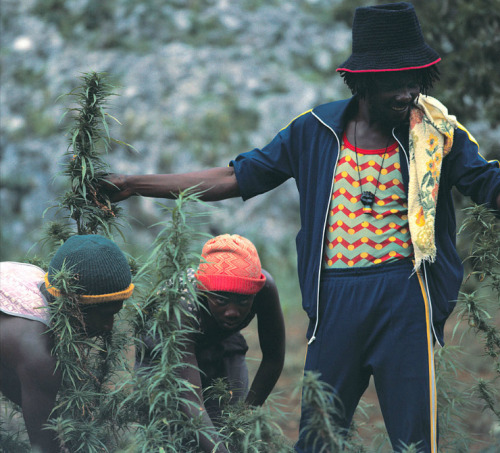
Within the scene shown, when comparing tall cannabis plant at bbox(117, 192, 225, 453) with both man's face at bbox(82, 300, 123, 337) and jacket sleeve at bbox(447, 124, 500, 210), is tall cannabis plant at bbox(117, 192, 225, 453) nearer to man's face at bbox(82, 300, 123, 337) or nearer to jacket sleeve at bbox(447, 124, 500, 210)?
man's face at bbox(82, 300, 123, 337)

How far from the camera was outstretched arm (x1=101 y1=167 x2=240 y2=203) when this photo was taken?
2.96 m

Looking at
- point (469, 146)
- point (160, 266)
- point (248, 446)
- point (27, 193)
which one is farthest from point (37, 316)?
point (27, 193)

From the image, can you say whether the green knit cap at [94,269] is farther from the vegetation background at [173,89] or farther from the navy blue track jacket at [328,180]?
the vegetation background at [173,89]

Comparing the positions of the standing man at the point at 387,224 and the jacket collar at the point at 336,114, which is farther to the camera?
the jacket collar at the point at 336,114

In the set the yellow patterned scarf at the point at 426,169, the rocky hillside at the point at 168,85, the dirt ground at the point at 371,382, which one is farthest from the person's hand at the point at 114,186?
the rocky hillside at the point at 168,85

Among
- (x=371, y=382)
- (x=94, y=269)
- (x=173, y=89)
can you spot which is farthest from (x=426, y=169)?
(x=173, y=89)

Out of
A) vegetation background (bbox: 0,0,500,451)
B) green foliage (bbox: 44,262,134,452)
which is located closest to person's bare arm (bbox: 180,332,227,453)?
green foliage (bbox: 44,262,134,452)

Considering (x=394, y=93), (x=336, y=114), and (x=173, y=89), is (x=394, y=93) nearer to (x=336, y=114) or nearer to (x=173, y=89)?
(x=336, y=114)

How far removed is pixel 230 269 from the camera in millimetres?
2975

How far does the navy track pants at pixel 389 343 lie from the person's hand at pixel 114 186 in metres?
0.92

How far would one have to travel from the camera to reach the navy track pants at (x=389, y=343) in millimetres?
2648

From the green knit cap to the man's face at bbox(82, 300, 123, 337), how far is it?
0.05 meters

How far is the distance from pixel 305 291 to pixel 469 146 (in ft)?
2.71

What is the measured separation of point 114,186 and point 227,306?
668 mm
